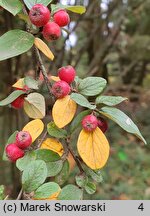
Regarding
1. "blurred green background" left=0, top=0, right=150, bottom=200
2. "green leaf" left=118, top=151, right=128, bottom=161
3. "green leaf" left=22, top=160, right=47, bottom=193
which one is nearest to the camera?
"green leaf" left=22, top=160, right=47, bottom=193

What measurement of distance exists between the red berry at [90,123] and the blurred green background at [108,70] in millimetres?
154

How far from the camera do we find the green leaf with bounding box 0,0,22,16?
0.54 meters

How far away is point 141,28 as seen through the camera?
556 centimetres

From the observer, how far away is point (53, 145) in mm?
571

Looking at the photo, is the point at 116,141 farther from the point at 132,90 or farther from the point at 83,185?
the point at 83,185

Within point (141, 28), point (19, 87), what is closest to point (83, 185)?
point (19, 87)

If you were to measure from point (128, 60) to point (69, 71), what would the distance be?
15.7ft

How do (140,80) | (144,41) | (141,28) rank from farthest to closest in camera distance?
(140,80) < (141,28) < (144,41)

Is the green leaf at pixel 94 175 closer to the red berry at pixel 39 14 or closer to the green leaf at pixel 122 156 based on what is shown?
the red berry at pixel 39 14

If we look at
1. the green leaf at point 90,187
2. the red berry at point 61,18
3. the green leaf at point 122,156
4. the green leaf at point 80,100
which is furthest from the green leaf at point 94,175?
the green leaf at point 122,156

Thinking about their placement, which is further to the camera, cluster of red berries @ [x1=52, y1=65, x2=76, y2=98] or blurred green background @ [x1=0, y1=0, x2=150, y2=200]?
blurred green background @ [x1=0, y1=0, x2=150, y2=200]

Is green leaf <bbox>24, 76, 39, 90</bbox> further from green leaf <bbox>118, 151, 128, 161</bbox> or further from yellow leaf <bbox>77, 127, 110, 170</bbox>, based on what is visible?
green leaf <bbox>118, 151, 128, 161</bbox>

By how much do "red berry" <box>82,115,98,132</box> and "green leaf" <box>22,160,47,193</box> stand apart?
7cm

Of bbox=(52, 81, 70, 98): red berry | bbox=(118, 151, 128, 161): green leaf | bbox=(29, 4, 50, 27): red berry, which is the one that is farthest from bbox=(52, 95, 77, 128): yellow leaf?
bbox=(118, 151, 128, 161): green leaf
